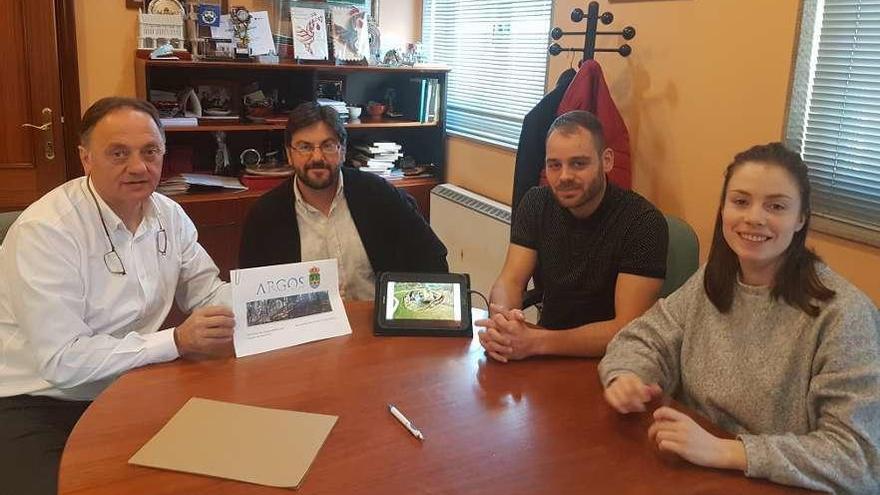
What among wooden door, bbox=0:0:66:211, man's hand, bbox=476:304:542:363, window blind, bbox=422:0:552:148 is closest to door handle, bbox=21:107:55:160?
wooden door, bbox=0:0:66:211

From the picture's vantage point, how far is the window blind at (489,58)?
355 cm

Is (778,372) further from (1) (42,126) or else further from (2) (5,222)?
(1) (42,126)

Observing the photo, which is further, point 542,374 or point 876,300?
point 876,300

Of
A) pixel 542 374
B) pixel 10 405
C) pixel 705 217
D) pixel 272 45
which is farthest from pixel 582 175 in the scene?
pixel 272 45

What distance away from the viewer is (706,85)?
2.54 metres

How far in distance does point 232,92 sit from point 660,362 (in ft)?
9.73

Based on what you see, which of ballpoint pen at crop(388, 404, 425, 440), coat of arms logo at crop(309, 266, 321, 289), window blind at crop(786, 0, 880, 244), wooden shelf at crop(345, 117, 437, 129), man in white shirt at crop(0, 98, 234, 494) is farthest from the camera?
wooden shelf at crop(345, 117, 437, 129)

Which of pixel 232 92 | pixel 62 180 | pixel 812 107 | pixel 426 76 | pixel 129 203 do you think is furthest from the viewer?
pixel 426 76

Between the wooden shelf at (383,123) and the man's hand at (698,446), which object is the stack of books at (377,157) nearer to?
the wooden shelf at (383,123)

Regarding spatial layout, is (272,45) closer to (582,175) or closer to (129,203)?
(129,203)

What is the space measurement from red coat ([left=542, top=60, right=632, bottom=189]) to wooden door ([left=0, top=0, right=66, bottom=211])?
2.39 meters

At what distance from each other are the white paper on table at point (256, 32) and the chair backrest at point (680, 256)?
229cm

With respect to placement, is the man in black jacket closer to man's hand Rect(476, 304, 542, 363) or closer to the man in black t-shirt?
the man in black t-shirt

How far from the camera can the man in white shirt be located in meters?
1.60
